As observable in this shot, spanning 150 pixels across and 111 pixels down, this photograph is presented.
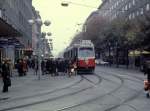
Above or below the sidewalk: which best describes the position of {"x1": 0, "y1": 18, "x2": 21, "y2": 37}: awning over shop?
above

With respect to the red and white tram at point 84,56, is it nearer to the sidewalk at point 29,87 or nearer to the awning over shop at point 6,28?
the sidewalk at point 29,87

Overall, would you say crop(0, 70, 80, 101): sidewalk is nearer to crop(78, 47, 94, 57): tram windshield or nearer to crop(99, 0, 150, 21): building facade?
crop(78, 47, 94, 57): tram windshield

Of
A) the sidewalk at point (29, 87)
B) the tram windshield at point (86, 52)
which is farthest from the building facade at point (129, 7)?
the sidewalk at point (29, 87)

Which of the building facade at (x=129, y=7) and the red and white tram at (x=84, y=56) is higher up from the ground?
the building facade at (x=129, y=7)

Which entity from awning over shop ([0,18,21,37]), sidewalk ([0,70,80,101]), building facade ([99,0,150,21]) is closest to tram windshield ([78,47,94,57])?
sidewalk ([0,70,80,101])

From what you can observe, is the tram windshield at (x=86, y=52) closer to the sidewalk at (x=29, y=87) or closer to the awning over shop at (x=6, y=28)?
the sidewalk at (x=29, y=87)

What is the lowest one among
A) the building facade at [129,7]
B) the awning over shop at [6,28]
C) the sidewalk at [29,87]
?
the sidewalk at [29,87]

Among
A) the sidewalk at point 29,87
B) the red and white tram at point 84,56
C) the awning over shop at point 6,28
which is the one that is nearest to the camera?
the sidewalk at point 29,87

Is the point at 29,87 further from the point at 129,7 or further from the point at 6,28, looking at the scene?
the point at 129,7

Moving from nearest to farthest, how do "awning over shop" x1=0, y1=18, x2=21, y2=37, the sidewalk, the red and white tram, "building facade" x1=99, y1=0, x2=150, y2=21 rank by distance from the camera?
the sidewalk, "awning over shop" x1=0, y1=18, x2=21, y2=37, the red and white tram, "building facade" x1=99, y1=0, x2=150, y2=21

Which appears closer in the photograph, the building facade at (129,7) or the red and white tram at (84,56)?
the red and white tram at (84,56)

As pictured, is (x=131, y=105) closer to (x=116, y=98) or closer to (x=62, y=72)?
(x=116, y=98)

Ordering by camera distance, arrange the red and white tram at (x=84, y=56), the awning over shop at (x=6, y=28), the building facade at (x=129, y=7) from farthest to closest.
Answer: the building facade at (x=129, y=7) → the red and white tram at (x=84, y=56) → the awning over shop at (x=6, y=28)

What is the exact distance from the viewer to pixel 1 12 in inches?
2076
